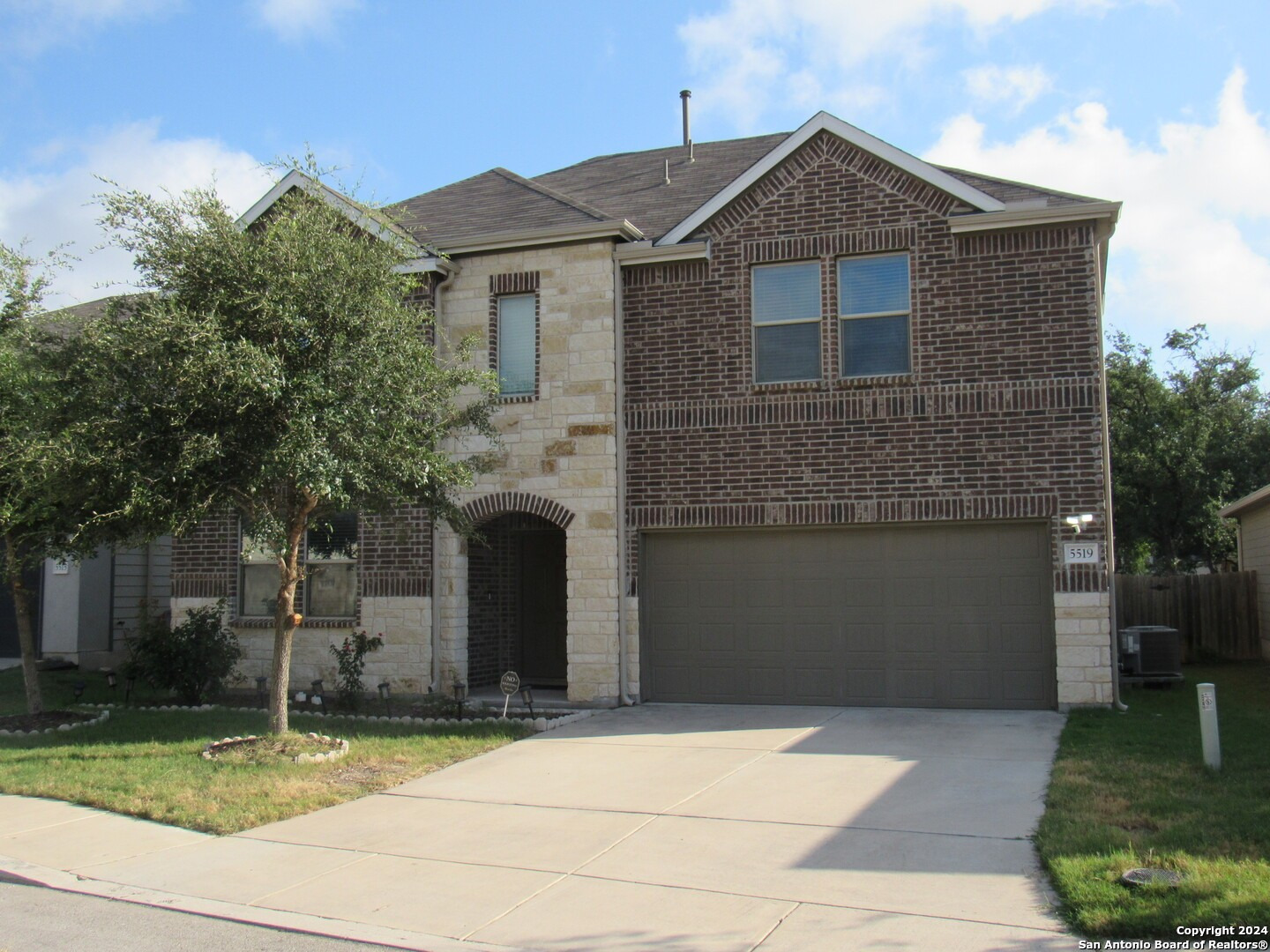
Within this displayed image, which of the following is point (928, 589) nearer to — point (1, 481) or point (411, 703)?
point (411, 703)

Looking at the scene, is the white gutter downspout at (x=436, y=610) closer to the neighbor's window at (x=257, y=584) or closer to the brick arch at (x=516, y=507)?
the brick arch at (x=516, y=507)

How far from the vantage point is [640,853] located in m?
7.22

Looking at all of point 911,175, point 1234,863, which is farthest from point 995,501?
point 1234,863

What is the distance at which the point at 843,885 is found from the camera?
6348 mm

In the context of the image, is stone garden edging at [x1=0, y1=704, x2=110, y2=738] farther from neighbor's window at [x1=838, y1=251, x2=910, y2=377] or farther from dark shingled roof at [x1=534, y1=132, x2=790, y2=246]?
neighbor's window at [x1=838, y1=251, x2=910, y2=377]

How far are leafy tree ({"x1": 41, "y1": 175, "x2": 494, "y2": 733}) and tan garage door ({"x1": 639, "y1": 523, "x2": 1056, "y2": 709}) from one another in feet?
14.4

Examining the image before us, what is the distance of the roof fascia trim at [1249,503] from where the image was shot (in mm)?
19297

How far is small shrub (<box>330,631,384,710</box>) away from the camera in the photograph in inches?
554

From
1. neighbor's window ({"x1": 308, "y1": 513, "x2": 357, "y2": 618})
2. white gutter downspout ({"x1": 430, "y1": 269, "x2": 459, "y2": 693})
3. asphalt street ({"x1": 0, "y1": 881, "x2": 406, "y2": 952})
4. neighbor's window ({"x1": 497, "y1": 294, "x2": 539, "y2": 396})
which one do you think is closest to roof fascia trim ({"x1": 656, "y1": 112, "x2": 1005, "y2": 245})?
neighbor's window ({"x1": 497, "y1": 294, "x2": 539, "y2": 396})

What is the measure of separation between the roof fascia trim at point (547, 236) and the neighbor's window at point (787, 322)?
5.89 feet

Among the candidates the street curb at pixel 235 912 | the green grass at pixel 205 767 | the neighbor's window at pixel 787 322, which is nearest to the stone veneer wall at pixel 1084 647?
the neighbor's window at pixel 787 322

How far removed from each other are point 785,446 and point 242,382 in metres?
6.67

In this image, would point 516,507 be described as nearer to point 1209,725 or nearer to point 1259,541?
point 1209,725

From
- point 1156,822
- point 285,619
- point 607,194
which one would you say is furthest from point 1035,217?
point 285,619
